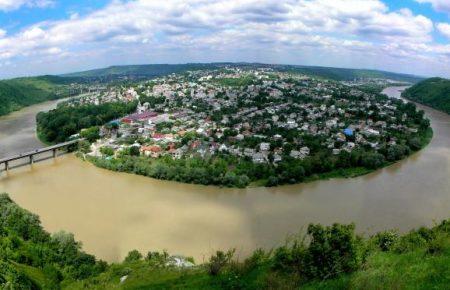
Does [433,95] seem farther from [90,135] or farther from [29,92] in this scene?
[29,92]

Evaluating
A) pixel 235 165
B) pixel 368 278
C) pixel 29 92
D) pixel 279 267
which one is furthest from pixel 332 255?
pixel 29 92

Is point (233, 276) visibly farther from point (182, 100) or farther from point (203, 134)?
point (182, 100)

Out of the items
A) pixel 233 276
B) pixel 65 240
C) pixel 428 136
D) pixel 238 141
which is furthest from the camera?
pixel 428 136

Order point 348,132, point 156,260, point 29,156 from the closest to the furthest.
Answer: point 156,260 < point 29,156 < point 348,132

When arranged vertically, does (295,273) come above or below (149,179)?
above

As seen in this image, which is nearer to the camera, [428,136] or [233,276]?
[233,276]

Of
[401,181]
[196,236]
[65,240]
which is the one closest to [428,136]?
[401,181]

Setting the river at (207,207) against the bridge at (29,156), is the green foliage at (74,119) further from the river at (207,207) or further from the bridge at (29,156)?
the river at (207,207)
